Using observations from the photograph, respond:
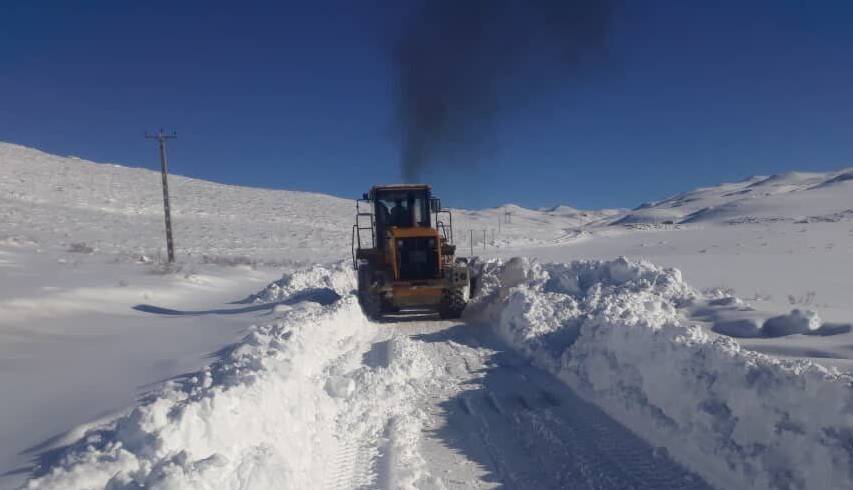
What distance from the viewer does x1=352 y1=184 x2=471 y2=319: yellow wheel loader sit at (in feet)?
41.4

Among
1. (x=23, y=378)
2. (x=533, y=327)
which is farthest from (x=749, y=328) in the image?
(x=23, y=378)

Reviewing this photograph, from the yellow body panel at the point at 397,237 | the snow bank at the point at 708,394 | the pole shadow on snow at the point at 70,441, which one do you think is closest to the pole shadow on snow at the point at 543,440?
Result: the snow bank at the point at 708,394

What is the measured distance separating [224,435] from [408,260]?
8894 mm

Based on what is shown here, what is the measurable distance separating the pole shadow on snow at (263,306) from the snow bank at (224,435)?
6206 millimetres

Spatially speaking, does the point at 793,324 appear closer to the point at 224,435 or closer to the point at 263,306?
the point at 224,435

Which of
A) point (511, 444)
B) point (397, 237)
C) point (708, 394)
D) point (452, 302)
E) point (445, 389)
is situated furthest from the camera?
point (397, 237)

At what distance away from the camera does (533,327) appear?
31.8ft

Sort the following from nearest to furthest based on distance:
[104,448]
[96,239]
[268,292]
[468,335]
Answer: [104,448], [468,335], [268,292], [96,239]

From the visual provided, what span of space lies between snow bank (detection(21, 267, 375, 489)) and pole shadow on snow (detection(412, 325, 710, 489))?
1.42 m

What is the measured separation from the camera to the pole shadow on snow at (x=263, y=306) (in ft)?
42.0

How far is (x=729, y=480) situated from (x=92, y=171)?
243 ft

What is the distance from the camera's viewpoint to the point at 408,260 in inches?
523

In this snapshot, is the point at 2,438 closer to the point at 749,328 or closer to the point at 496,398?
the point at 496,398

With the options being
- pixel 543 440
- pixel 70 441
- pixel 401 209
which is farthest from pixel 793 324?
pixel 401 209
